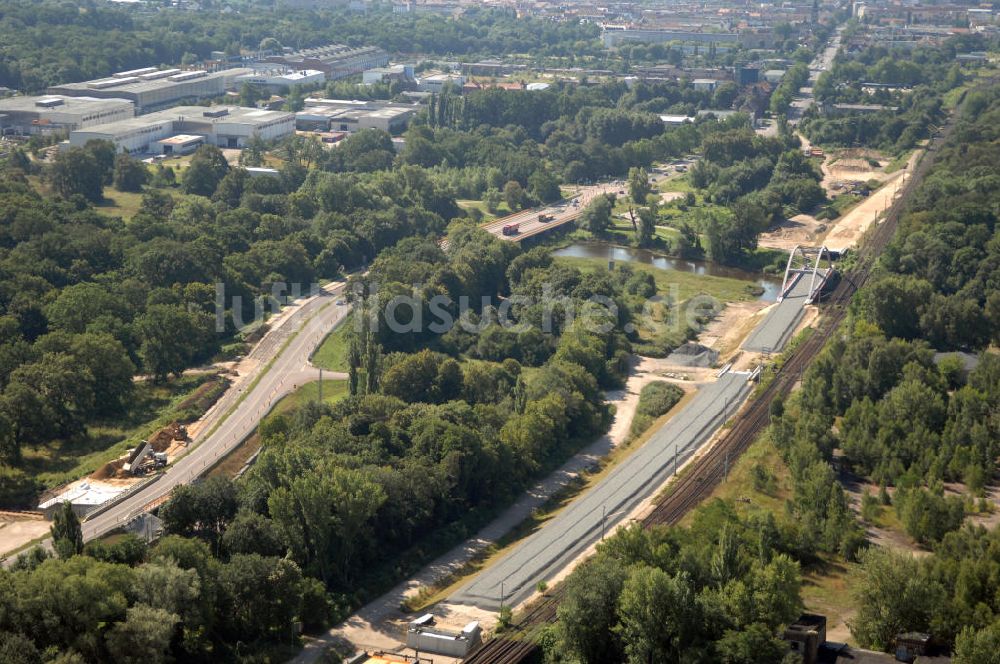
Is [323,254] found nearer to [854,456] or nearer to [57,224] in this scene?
[57,224]

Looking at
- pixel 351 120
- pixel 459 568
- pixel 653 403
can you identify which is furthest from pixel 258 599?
pixel 351 120

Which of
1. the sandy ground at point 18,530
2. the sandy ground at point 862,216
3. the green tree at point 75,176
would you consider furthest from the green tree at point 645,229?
the sandy ground at point 18,530

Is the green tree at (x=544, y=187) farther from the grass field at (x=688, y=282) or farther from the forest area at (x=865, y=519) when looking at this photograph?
the forest area at (x=865, y=519)

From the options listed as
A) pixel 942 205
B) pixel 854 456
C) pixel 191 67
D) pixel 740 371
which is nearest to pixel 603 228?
pixel 942 205

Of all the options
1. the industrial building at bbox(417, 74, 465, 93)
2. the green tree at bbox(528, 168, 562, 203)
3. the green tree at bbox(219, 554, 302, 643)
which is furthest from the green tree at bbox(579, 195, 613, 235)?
the green tree at bbox(219, 554, 302, 643)

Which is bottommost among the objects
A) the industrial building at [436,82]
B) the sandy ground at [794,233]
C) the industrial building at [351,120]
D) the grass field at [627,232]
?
the grass field at [627,232]

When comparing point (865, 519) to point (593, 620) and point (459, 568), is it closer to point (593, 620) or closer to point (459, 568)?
point (459, 568)

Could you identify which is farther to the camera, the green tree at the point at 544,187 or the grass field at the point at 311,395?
the green tree at the point at 544,187
